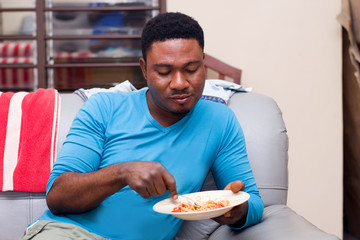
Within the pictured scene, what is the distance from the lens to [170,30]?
1.30 m

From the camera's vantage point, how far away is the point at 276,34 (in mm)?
2484

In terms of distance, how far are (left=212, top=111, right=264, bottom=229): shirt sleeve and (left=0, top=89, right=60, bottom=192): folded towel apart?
0.62m

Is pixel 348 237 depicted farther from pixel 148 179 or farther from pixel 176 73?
pixel 148 179

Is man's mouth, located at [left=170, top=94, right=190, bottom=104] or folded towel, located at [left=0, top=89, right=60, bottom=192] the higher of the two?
man's mouth, located at [left=170, top=94, right=190, bottom=104]

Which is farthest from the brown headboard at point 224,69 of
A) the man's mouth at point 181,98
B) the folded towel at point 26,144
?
the man's mouth at point 181,98

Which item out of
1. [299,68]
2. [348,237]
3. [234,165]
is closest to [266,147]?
[234,165]

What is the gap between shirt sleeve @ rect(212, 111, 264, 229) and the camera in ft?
4.43

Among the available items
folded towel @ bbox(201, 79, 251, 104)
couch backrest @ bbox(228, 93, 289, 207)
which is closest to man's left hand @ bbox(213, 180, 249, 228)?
couch backrest @ bbox(228, 93, 289, 207)

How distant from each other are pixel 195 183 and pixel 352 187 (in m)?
1.85

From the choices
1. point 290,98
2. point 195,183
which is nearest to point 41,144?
point 195,183

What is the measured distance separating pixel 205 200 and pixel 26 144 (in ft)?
2.47

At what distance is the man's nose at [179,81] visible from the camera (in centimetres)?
127

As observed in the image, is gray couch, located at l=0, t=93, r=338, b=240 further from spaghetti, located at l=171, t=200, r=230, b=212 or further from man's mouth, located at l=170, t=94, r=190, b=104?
man's mouth, located at l=170, t=94, r=190, b=104

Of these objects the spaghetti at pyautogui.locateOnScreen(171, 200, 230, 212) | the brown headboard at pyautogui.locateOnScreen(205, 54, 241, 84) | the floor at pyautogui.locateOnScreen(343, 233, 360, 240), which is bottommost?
the floor at pyautogui.locateOnScreen(343, 233, 360, 240)
